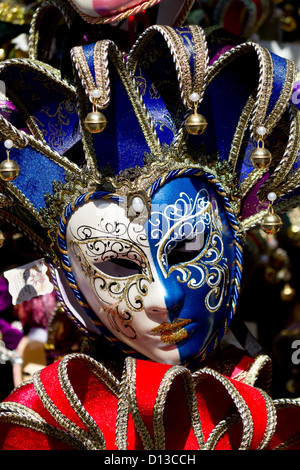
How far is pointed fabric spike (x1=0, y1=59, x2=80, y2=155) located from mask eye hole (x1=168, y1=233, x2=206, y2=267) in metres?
0.31

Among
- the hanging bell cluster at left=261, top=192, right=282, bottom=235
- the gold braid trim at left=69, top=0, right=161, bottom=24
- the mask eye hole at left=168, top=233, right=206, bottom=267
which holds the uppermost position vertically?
the gold braid trim at left=69, top=0, right=161, bottom=24

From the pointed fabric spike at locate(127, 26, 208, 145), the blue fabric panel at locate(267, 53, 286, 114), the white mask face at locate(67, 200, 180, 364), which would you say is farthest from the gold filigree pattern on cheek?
the blue fabric panel at locate(267, 53, 286, 114)

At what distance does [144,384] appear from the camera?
1.36 metres

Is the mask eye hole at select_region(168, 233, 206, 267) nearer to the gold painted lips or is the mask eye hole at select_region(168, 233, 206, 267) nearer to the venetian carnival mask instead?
the venetian carnival mask

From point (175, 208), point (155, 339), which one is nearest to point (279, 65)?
point (175, 208)

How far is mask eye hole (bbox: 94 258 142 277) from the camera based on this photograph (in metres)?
1.55

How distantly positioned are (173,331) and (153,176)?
291 millimetres

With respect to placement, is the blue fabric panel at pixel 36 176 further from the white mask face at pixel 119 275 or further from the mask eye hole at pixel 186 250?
the mask eye hole at pixel 186 250

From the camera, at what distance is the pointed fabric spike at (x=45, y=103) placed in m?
1.61

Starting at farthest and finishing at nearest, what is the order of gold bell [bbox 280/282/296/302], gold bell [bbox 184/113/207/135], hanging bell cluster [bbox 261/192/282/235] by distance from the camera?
1. gold bell [bbox 280/282/296/302]
2. hanging bell cluster [bbox 261/192/282/235]
3. gold bell [bbox 184/113/207/135]

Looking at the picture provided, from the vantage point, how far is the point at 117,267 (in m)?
1.56

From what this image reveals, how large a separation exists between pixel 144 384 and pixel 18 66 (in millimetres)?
668

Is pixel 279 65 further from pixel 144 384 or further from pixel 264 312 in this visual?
pixel 264 312

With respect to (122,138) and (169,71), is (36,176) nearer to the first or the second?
(122,138)
